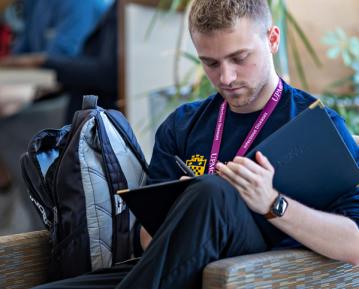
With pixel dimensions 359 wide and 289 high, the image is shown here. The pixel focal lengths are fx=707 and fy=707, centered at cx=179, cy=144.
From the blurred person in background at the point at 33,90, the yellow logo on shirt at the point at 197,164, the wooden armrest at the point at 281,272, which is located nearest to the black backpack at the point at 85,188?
the yellow logo on shirt at the point at 197,164

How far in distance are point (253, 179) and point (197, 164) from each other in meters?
0.33

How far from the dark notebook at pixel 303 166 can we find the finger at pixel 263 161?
1 centimetres

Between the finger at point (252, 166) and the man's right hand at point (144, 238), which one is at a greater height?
the finger at point (252, 166)

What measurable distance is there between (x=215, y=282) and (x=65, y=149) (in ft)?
1.84

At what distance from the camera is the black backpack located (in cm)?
159

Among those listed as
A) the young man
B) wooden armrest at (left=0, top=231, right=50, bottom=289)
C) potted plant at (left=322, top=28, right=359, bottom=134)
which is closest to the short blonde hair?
the young man

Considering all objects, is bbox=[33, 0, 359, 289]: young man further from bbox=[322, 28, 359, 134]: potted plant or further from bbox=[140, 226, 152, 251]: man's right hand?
bbox=[322, 28, 359, 134]: potted plant

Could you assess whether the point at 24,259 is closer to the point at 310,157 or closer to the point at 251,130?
the point at 251,130

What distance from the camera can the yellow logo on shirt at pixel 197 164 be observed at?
1.60m

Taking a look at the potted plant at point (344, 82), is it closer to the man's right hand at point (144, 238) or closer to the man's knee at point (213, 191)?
the man's right hand at point (144, 238)

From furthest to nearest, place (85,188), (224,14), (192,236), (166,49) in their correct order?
1. (166,49)
2. (85,188)
3. (224,14)
4. (192,236)

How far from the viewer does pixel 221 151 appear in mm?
1590

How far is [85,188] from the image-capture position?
159 cm

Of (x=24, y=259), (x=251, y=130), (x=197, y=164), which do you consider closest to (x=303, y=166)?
(x=251, y=130)
